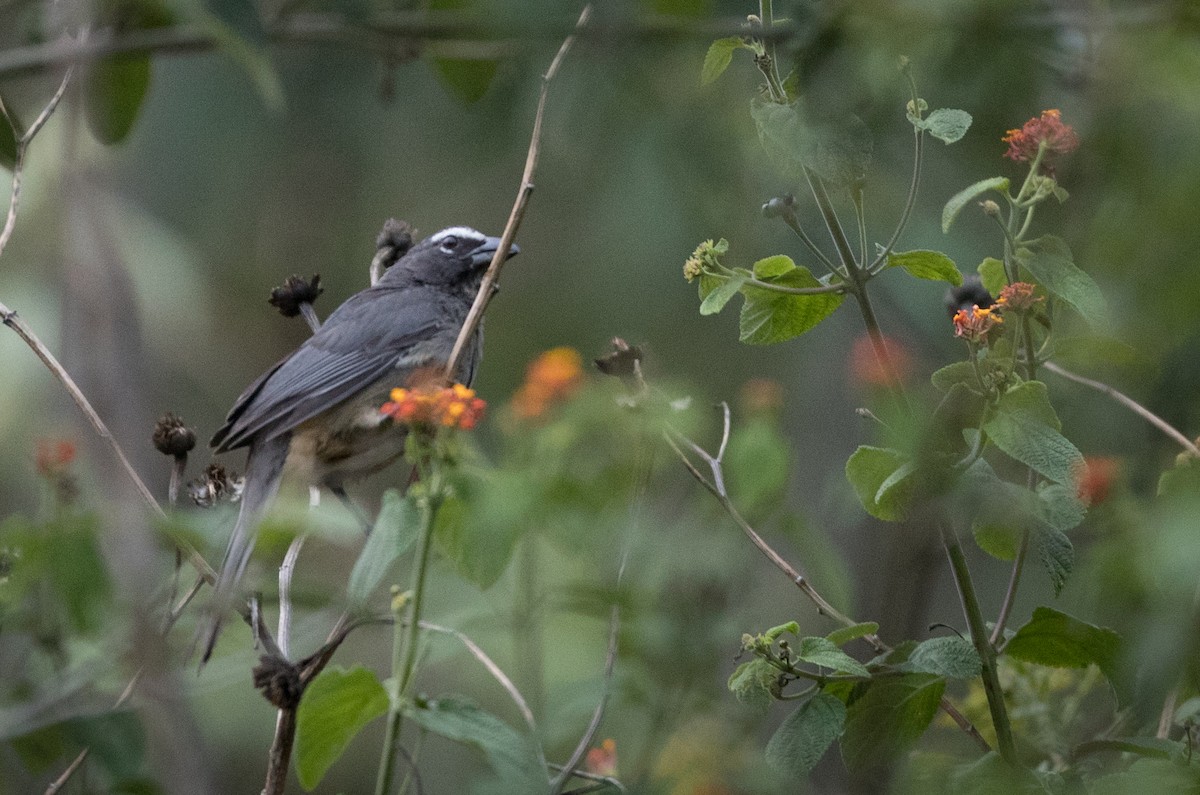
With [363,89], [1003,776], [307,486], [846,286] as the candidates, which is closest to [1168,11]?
[846,286]

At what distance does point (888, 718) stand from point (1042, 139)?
3.02ft

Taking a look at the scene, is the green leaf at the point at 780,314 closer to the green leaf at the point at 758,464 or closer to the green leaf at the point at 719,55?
the green leaf at the point at 758,464

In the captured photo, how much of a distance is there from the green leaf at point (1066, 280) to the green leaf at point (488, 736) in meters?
1.01

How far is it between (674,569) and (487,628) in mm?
285

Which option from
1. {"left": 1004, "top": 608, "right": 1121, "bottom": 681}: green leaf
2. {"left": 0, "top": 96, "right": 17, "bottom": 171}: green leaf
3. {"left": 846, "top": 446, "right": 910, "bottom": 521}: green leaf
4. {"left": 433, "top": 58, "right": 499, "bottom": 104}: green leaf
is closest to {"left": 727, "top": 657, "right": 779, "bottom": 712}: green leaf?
{"left": 846, "top": 446, "right": 910, "bottom": 521}: green leaf

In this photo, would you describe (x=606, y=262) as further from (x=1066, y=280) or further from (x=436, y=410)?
(x=436, y=410)

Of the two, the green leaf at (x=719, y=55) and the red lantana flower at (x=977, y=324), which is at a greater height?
the green leaf at (x=719, y=55)

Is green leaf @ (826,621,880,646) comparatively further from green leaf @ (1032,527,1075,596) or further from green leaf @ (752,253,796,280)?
green leaf @ (752,253,796,280)

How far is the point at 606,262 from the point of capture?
699 centimetres

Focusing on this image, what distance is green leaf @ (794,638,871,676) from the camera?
6.26 ft

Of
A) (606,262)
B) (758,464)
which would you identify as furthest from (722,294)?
(606,262)

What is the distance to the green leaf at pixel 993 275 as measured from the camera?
2273mm

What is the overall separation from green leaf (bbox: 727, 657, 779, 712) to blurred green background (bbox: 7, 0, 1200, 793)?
5 cm

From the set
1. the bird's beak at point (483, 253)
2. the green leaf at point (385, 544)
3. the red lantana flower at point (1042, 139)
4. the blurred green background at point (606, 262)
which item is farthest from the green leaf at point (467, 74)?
the bird's beak at point (483, 253)
